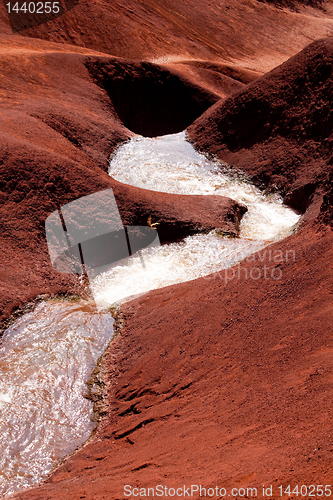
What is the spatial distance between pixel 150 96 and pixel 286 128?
809 cm

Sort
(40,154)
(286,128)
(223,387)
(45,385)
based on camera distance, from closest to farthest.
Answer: (223,387)
(45,385)
(40,154)
(286,128)

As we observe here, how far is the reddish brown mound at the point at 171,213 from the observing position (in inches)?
365

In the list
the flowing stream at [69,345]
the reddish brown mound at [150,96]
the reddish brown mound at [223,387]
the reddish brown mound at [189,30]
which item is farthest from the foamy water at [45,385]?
the reddish brown mound at [189,30]

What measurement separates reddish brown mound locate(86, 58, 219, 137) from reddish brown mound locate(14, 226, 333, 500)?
43.6 ft

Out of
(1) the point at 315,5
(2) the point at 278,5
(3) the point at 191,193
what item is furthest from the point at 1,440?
(1) the point at 315,5

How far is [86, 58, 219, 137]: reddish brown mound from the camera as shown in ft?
57.6

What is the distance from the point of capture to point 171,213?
31.4ft

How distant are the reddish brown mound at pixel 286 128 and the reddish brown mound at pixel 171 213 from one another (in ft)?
9.29

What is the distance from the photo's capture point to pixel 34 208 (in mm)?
8172

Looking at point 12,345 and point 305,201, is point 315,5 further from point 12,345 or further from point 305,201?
point 12,345

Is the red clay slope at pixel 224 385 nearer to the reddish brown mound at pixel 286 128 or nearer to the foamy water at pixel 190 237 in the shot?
the foamy water at pixel 190 237

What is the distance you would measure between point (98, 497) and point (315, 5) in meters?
46.2

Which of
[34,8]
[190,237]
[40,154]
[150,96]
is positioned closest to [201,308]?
[190,237]

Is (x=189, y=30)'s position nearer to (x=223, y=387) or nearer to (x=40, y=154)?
(x=40, y=154)
